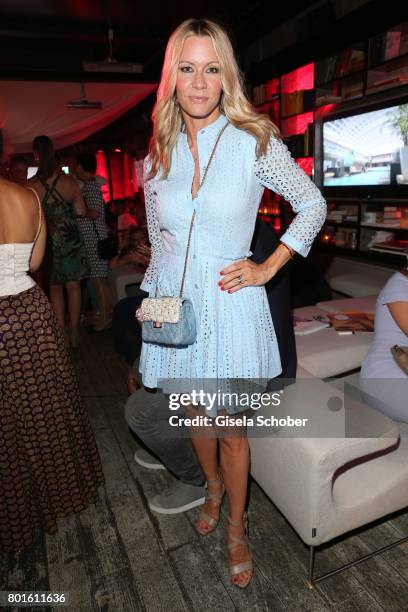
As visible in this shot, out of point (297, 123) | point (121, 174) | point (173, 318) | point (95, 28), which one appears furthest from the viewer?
point (121, 174)

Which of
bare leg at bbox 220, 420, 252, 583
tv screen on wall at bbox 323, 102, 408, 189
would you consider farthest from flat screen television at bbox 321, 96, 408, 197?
bare leg at bbox 220, 420, 252, 583

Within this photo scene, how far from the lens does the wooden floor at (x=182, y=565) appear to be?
1547 millimetres

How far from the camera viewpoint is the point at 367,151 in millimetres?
4168

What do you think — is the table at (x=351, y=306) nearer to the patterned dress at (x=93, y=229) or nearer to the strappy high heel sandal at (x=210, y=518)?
the strappy high heel sandal at (x=210, y=518)

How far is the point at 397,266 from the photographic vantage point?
4.03 metres

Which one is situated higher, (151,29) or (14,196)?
(151,29)

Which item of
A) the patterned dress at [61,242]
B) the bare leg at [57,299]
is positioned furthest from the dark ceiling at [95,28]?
the bare leg at [57,299]

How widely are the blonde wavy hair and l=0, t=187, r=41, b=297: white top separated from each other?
590 millimetres

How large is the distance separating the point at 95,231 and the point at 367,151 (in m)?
2.75

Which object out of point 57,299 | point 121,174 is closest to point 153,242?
point 57,299

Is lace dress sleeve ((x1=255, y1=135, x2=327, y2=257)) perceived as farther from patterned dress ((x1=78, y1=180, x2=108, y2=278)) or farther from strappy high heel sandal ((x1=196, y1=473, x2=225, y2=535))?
patterned dress ((x1=78, y1=180, x2=108, y2=278))

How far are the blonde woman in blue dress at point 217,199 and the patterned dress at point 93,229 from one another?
10.3 ft

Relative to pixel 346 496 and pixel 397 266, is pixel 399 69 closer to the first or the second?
pixel 397 266

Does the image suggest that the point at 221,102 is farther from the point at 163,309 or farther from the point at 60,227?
the point at 60,227
